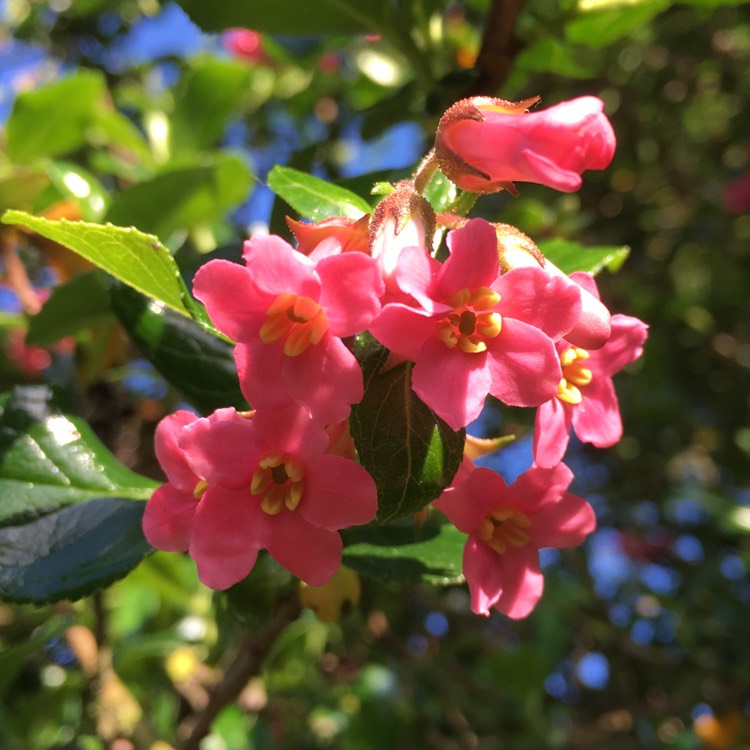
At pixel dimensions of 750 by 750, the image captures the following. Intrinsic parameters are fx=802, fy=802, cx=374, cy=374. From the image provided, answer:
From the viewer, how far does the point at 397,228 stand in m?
0.65

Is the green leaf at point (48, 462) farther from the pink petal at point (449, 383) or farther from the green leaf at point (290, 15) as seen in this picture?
the green leaf at point (290, 15)

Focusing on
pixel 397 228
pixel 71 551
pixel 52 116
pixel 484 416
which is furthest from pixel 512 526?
pixel 484 416

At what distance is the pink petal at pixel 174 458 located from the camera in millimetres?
717

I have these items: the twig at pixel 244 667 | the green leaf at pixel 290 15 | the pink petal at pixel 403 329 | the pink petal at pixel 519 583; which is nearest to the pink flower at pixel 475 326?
the pink petal at pixel 403 329

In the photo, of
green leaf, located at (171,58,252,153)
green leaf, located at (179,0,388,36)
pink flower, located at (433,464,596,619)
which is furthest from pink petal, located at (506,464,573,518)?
green leaf, located at (171,58,252,153)

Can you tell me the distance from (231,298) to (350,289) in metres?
0.10

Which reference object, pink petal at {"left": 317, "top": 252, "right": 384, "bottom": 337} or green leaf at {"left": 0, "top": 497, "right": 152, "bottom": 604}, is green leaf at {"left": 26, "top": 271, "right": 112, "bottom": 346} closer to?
green leaf at {"left": 0, "top": 497, "right": 152, "bottom": 604}

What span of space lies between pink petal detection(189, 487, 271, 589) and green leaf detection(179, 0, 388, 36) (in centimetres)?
69

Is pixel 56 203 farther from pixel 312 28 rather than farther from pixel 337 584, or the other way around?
pixel 337 584

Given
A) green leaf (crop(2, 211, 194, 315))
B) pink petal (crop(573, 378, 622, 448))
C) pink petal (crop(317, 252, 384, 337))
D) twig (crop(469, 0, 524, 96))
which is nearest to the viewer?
pink petal (crop(317, 252, 384, 337))

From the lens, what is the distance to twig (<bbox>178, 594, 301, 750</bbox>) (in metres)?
1.01

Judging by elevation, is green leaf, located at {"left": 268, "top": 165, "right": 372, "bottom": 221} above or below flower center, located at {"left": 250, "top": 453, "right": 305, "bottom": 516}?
above

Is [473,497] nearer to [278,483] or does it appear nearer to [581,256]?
[278,483]

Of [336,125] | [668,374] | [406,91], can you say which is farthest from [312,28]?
[668,374]
